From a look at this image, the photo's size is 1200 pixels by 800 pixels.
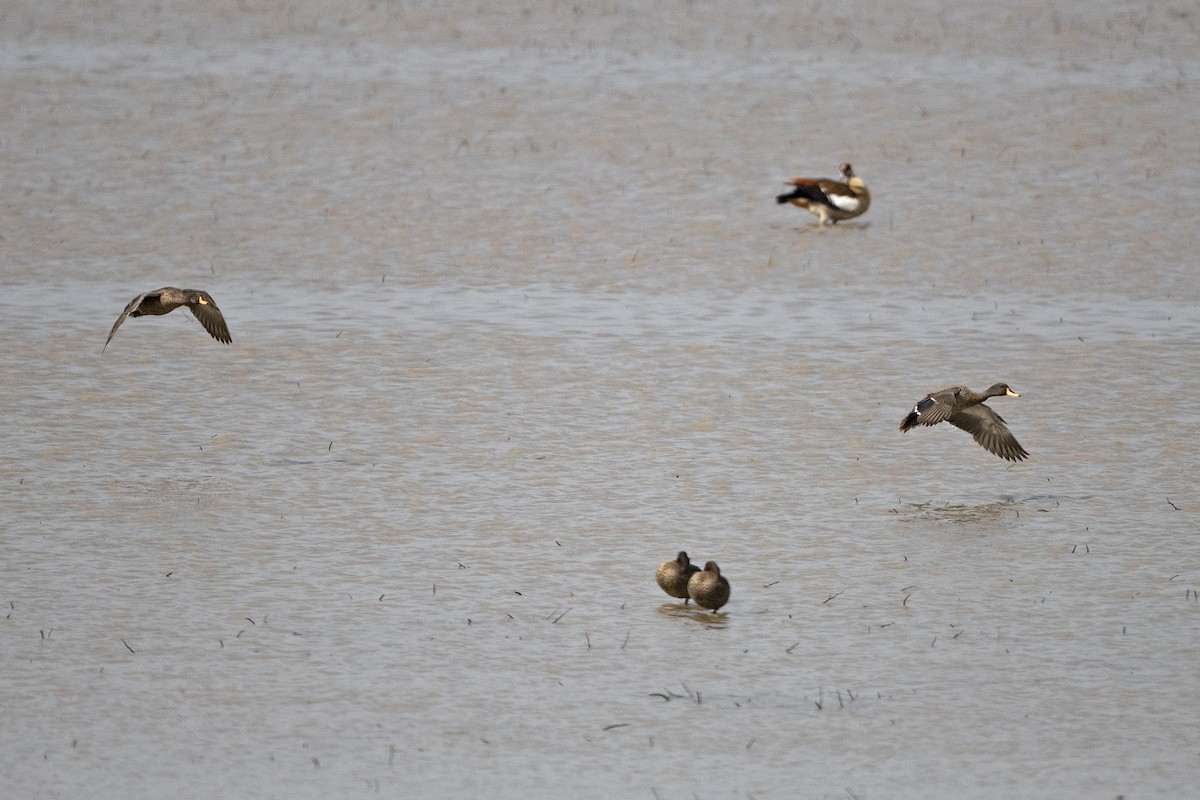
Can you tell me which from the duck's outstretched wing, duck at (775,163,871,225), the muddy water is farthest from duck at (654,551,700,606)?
duck at (775,163,871,225)

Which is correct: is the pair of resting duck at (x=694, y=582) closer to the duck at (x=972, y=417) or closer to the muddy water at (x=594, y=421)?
the muddy water at (x=594, y=421)

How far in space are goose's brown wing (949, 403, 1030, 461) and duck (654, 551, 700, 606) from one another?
3.27m

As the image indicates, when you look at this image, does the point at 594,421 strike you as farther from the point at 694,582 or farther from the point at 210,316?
the point at 694,582

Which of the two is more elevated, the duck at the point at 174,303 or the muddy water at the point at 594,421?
the duck at the point at 174,303

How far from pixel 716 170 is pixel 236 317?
7.14 meters

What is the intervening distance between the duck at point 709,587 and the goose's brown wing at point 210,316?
4.89 m

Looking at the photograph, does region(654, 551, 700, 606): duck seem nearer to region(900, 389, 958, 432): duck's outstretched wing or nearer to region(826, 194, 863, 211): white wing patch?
region(900, 389, 958, 432): duck's outstretched wing

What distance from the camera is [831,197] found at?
19.5 metres

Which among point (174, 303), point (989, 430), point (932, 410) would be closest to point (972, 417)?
point (989, 430)

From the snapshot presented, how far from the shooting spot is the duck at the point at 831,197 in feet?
63.8

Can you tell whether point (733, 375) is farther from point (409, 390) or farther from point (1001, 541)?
point (1001, 541)

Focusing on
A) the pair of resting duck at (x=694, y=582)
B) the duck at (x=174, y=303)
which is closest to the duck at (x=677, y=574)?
the pair of resting duck at (x=694, y=582)

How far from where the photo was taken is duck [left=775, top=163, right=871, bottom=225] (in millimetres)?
19453

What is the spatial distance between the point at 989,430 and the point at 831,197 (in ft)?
23.8
